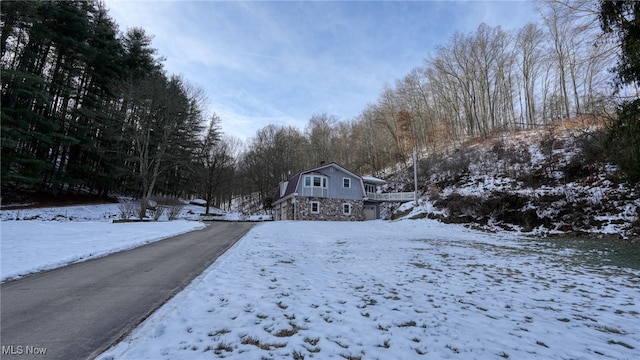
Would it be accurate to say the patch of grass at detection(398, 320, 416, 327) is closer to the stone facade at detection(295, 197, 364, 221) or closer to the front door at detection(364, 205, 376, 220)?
the stone facade at detection(295, 197, 364, 221)

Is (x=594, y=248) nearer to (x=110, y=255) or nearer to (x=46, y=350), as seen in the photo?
(x=46, y=350)

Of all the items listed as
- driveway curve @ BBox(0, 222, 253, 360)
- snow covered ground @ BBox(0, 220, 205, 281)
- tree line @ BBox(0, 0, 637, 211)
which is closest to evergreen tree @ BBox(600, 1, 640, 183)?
tree line @ BBox(0, 0, 637, 211)

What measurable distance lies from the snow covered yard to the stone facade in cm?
1815

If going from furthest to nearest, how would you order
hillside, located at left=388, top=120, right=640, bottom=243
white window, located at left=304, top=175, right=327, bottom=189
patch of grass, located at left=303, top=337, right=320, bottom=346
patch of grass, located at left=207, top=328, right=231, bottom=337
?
white window, located at left=304, top=175, right=327, bottom=189, hillside, located at left=388, top=120, right=640, bottom=243, patch of grass, located at left=207, top=328, right=231, bottom=337, patch of grass, located at left=303, top=337, right=320, bottom=346

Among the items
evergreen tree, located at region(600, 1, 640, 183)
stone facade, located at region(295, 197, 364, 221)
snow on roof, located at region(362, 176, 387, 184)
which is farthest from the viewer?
snow on roof, located at region(362, 176, 387, 184)

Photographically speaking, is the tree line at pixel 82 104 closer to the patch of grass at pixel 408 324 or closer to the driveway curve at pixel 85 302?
the driveway curve at pixel 85 302

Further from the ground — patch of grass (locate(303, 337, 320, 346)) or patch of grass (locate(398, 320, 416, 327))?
patch of grass (locate(398, 320, 416, 327))

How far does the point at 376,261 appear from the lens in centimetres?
821

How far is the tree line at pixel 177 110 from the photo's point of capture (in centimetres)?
1894

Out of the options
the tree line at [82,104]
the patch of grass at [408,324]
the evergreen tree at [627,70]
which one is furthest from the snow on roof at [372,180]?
the patch of grass at [408,324]

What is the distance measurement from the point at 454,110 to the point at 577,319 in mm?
39286

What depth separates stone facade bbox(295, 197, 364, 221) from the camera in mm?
26141
